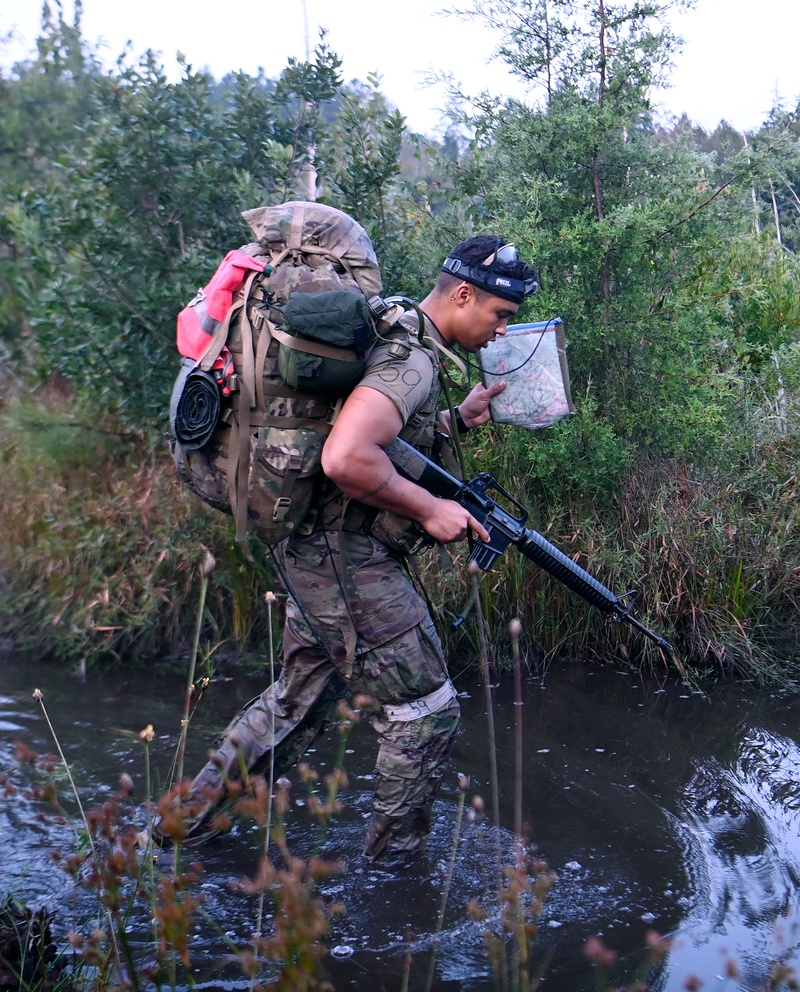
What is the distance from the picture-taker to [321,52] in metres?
5.41

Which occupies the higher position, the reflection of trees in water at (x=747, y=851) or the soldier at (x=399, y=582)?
the soldier at (x=399, y=582)

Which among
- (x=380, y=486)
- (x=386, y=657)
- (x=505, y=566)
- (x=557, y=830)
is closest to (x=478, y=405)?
(x=380, y=486)

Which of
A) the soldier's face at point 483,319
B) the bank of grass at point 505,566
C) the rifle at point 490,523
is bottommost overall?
the bank of grass at point 505,566

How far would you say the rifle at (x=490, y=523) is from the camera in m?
3.18

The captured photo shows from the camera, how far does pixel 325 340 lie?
2.73 metres

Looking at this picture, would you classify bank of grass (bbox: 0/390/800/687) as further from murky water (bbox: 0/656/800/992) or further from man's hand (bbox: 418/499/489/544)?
man's hand (bbox: 418/499/489/544)

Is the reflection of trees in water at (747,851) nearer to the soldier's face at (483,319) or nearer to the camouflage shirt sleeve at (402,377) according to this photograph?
the camouflage shirt sleeve at (402,377)

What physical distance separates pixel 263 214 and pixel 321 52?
2856mm

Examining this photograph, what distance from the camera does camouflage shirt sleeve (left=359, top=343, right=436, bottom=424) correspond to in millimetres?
2793

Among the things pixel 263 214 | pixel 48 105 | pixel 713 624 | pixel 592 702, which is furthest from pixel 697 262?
pixel 48 105

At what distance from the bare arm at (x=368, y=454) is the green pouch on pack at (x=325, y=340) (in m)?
0.08

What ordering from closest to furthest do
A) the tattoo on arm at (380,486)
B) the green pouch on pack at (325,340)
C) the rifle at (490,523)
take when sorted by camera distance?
the green pouch on pack at (325,340) < the tattoo on arm at (380,486) < the rifle at (490,523)

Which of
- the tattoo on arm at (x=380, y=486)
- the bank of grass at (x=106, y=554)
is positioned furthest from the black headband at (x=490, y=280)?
the bank of grass at (x=106, y=554)

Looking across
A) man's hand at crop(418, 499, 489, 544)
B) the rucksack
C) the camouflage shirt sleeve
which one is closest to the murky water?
man's hand at crop(418, 499, 489, 544)
